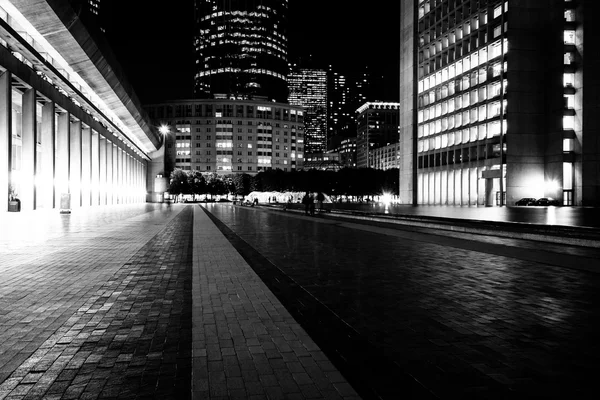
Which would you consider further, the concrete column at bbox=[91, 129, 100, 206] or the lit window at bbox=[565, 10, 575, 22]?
the lit window at bbox=[565, 10, 575, 22]

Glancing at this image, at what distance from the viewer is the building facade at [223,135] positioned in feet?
569

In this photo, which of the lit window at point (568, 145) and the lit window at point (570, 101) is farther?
the lit window at point (570, 101)

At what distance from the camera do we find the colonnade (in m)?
27.2

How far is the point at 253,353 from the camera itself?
411cm

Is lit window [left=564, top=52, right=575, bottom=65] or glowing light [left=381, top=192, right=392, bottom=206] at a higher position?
lit window [left=564, top=52, right=575, bottom=65]

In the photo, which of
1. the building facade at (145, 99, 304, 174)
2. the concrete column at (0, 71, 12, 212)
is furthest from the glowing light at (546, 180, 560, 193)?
the building facade at (145, 99, 304, 174)

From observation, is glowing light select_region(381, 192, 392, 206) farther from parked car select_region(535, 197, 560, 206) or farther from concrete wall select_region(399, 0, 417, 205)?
parked car select_region(535, 197, 560, 206)

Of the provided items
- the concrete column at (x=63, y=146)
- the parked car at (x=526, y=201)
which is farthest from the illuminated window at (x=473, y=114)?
the concrete column at (x=63, y=146)

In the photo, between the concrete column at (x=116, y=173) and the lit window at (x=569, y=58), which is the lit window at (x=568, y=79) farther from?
the concrete column at (x=116, y=173)

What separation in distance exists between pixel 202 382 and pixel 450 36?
241ft

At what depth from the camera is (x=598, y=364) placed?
3895 millimetres

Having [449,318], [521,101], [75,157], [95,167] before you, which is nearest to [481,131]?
[521,101]

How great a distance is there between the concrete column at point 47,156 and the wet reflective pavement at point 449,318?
96.7 ft

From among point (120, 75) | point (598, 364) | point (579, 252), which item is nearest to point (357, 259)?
point (579, 252)
